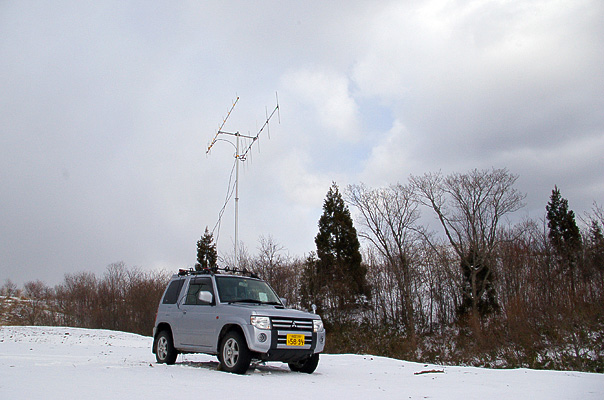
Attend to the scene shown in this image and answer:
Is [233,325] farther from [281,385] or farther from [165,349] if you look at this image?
Answer: [165,349]

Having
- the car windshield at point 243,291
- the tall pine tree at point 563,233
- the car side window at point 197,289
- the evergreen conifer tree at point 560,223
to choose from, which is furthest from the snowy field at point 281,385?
the evergreen conifer tree at point 560,223

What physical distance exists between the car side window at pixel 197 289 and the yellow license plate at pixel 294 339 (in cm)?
199

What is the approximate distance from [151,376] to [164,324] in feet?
10.5

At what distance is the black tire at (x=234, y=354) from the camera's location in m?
8.25

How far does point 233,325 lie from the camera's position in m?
8.73

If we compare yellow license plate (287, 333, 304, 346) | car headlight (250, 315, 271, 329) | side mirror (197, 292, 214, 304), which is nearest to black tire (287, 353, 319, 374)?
yellow license plate (287, 333, 304, 346)

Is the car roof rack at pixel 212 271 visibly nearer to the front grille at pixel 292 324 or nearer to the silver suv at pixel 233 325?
the silver suv at pixel 233 325

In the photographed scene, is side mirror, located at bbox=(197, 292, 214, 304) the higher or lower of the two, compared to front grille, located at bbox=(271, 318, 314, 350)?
higher

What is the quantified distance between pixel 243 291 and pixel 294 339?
5.50 feet

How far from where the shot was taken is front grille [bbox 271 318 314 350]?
8.46 m

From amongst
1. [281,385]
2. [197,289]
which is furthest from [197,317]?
[281,385]

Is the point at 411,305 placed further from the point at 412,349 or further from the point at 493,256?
the point at 412,349

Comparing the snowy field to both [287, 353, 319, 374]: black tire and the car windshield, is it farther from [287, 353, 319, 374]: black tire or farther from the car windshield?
the car windshield

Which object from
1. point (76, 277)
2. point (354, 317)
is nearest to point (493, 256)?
point (354, 317)
